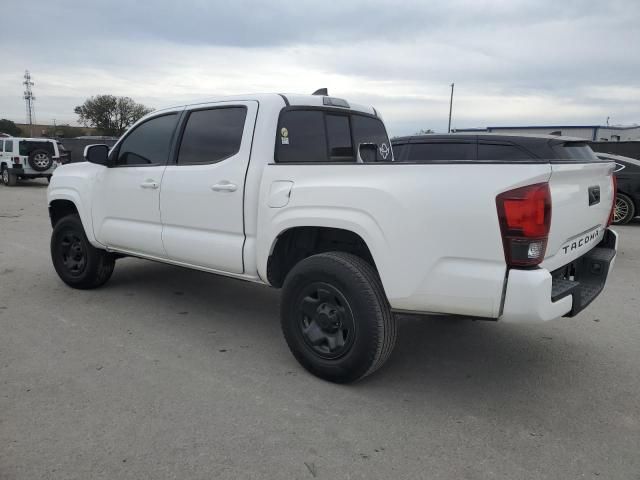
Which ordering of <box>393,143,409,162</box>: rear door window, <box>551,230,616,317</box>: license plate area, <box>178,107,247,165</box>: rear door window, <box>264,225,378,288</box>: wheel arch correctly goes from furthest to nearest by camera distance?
<box>393,143,409,162</box>: rear door window < <box>178,107,247,165</box>: rear door window < <box>264,225,378,288</box>: wheel arch < <box>551,230,616,317</box>: license plate area

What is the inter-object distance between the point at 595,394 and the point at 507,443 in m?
0.95

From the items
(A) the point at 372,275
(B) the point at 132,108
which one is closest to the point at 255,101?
(A) the point at 372,275

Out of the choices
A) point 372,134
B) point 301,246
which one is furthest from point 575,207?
point 372,134

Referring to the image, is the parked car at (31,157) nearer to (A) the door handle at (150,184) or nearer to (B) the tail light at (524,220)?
(A) the door handle at (150,184)

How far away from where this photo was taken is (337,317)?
3277 mm

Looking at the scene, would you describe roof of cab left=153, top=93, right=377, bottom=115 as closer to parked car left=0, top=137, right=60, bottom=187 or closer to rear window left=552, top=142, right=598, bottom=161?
rear window left=552, top=142, right=598, bottom=161

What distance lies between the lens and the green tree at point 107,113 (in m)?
68.6

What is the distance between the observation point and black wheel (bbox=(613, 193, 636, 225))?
10.9 meters

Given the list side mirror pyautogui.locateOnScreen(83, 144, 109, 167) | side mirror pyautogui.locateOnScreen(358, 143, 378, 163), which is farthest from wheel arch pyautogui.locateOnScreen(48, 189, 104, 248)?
side mirror pyautogui.locateOnScreen(358, 143, 378, 163)

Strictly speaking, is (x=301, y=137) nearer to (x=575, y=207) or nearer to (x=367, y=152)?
(x=367, y=152)

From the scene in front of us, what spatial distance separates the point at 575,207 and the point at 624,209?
30.9 feet

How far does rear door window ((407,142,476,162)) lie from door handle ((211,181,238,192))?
456 cm

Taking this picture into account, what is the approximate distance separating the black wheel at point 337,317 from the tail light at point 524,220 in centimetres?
83

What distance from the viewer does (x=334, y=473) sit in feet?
8.04
